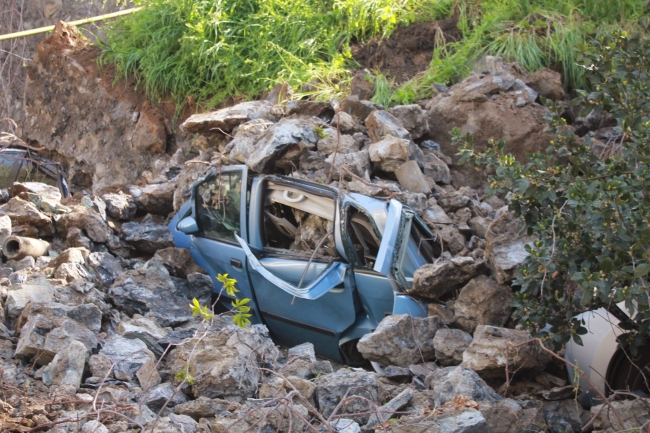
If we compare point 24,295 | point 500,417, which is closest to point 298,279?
point 24,295

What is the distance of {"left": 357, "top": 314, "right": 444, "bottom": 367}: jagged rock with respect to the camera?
4.98m

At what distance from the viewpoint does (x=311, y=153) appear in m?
7.20

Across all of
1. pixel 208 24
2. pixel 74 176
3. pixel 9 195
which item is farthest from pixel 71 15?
pixel 9 195

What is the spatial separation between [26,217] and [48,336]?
9.03 ft

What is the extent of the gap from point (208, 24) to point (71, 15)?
7210 mm

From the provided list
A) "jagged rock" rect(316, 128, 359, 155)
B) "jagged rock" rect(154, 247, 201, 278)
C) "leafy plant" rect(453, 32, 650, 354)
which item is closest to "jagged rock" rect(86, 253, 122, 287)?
"jagged rock" rect(154, 247, 201, 278)

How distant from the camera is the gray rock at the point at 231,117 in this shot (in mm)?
8312

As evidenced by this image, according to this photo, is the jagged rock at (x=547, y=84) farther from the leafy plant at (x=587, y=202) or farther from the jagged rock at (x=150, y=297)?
the jagged rock at (x=150, y=297)

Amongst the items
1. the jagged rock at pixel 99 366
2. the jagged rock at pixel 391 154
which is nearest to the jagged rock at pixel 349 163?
the jagged rock at pixel 391 154

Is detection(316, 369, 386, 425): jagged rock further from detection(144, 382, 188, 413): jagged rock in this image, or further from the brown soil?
the brown soil

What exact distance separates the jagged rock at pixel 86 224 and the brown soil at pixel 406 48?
4.47 m

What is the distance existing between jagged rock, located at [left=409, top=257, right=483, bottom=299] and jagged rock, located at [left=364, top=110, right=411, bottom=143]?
7.95 ft

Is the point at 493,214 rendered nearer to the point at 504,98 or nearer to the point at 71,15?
the point at 504,98

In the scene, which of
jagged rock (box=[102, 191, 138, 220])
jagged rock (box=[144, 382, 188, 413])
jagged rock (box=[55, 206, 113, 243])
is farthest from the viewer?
jagged rock (box=[102, 191, 138, 220])
